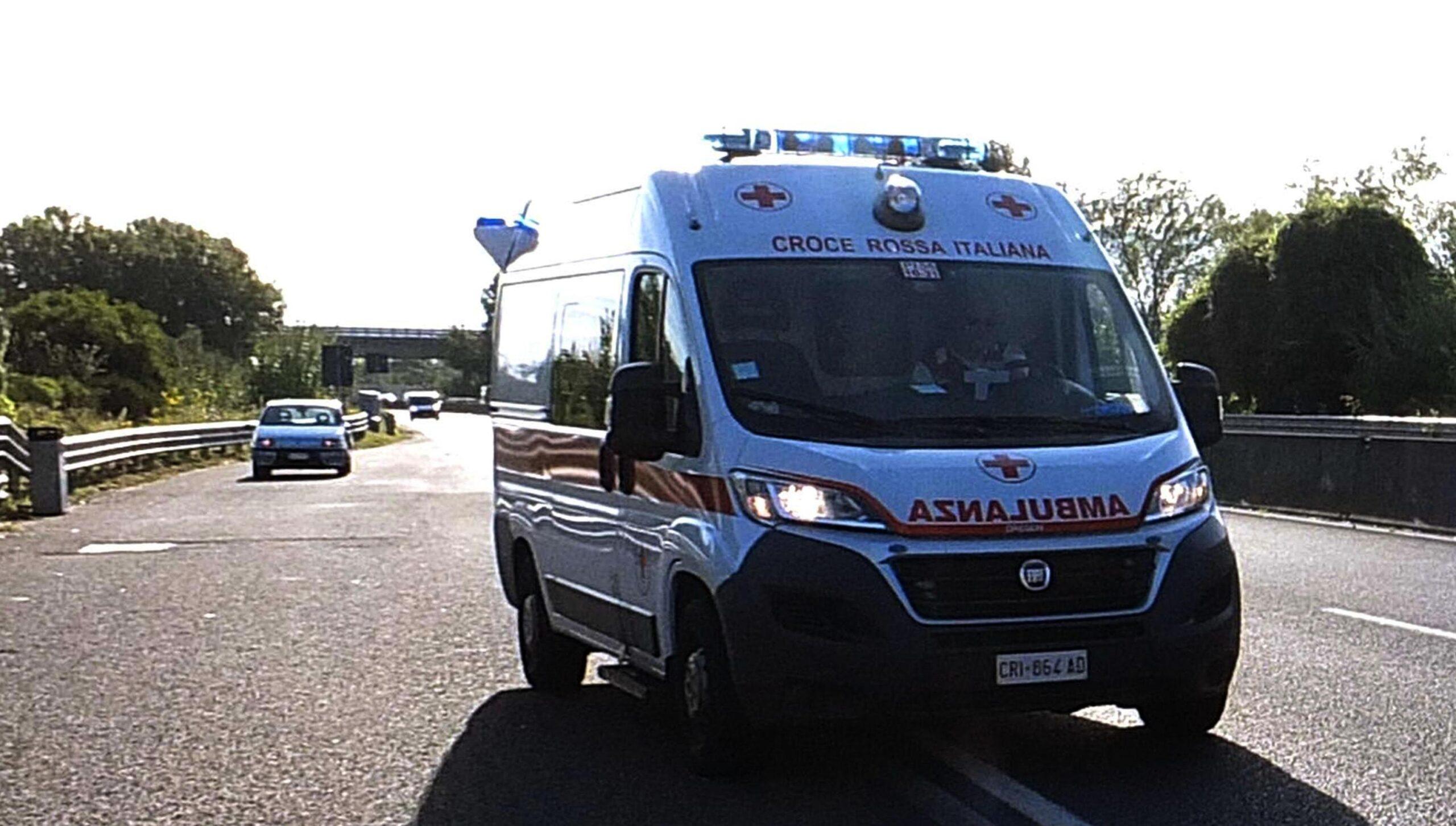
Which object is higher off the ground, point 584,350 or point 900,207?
point 900,207

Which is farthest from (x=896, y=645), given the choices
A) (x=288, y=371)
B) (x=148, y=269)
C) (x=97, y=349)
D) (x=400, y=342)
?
(x=400, y=342)

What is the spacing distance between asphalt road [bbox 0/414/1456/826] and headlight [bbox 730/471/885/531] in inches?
37.3

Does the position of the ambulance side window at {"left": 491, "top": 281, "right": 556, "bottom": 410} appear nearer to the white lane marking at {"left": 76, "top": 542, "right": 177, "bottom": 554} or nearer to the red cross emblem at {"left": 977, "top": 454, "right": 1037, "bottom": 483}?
the red cross emblem at {"left": 977, "top": 454, "right": 1037, "bottom": 483}

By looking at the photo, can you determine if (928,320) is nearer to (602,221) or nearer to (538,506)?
(602,221)

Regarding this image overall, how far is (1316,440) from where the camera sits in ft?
71.4

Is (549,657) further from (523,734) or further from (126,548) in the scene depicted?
(126,548)

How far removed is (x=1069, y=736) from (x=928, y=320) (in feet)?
5.82

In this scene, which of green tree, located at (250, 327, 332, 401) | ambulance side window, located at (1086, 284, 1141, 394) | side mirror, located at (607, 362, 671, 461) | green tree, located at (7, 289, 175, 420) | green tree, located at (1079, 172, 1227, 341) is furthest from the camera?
green tree, located at (1079, 172, 1227, 341)

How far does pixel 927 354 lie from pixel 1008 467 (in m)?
0.81

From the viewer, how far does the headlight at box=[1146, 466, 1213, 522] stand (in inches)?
293

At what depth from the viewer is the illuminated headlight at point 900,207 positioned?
837cm

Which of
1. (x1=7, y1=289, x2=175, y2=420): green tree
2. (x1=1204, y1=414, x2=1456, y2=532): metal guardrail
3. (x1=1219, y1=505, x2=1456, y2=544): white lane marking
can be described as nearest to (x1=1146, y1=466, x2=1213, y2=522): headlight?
(x1=1219, y1=505, x2=1456, y2=544): white lane marking

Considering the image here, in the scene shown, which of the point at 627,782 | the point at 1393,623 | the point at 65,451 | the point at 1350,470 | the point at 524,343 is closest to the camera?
the point at 627,782

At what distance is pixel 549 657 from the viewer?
33.1ft
